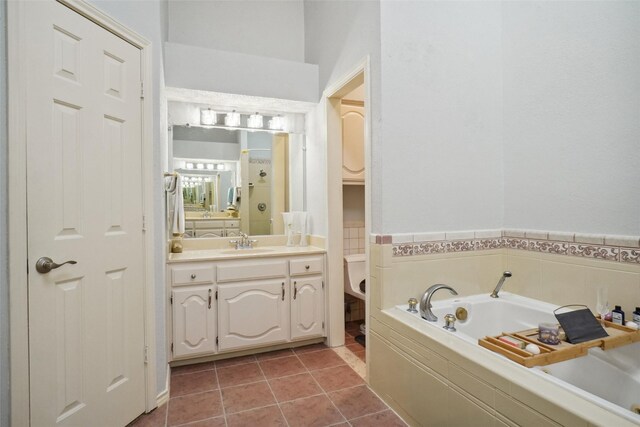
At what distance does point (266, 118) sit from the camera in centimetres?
324

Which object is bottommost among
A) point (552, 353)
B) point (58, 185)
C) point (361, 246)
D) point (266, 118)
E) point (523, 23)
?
point (552, 353)

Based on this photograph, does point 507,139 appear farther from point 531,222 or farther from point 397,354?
point 397,354

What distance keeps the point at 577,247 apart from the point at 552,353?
802 mm

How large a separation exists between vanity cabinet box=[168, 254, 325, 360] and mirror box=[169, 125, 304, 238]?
2.12 ft

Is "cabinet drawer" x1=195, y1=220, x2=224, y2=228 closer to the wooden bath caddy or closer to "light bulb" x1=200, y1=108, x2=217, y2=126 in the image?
"light bulb" x1=200, y1=108, x2=217, y2=126

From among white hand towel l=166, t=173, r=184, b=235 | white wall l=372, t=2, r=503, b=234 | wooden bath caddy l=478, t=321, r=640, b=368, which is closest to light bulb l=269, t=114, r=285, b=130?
white hand towel l=166, t=173, r=184, b=235

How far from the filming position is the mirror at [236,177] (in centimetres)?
299

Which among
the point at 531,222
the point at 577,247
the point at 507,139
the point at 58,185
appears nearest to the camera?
the point at 58,185

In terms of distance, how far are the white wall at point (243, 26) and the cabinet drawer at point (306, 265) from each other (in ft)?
6.62

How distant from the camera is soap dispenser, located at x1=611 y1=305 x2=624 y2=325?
5.21 ft

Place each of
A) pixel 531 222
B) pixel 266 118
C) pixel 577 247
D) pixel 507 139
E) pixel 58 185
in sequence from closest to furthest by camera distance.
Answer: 1. pixel 58 185
2. pixel 577 247
3. pixel 531 222
4. pixel 507 139
5. pixel 266 118

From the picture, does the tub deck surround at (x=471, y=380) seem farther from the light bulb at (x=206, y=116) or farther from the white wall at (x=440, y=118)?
the light bulb at (x=206, y=116)

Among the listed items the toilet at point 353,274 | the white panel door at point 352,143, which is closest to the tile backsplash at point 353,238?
the toilet at point 353,274

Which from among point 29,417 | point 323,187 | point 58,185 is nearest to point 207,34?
point 323,187
